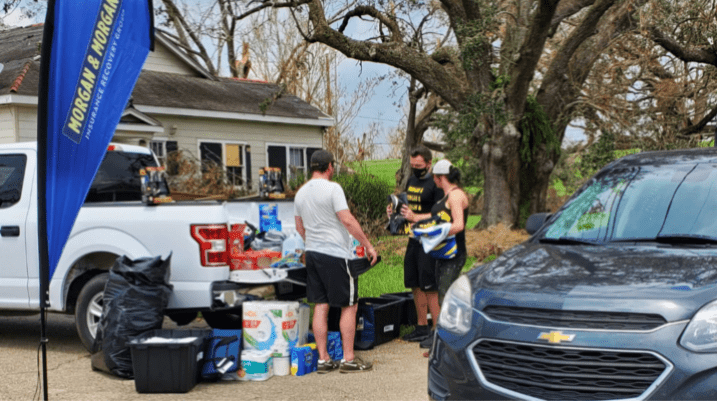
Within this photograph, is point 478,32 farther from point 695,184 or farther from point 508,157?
point 695,184

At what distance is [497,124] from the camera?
660 inches

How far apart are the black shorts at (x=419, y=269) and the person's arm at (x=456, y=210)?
25.1 inches

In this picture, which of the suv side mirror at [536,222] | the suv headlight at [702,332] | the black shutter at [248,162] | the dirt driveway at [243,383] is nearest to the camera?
the suv headlight at [702,332]

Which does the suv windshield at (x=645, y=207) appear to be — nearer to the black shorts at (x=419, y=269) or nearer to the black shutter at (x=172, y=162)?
the black shorts at (x=419, y=269)

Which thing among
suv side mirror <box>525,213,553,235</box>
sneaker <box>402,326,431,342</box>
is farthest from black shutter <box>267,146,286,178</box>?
suv side mirror <box>525,213,553,235</box>

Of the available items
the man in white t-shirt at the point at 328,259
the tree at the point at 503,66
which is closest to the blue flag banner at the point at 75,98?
the man in white t-shirt at the point at 328,259

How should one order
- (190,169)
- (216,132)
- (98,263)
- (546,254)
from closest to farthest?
(546,254) → (98,263) → (190,169) → (216,132)

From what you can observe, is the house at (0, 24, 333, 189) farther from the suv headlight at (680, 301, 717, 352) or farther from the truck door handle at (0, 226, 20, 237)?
the suv headlight at (680, 301, 717, 352)

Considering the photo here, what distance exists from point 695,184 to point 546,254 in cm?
113

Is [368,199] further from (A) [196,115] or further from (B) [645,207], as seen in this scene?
(B) [645,207]

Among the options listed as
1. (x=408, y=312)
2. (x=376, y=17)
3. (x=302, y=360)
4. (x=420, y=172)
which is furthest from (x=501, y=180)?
(x=302, y=360)

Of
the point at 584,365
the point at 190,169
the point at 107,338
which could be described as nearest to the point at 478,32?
the point at 190,169

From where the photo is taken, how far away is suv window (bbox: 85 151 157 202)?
329 inches

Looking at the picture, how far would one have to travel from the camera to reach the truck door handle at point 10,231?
7586 mm
